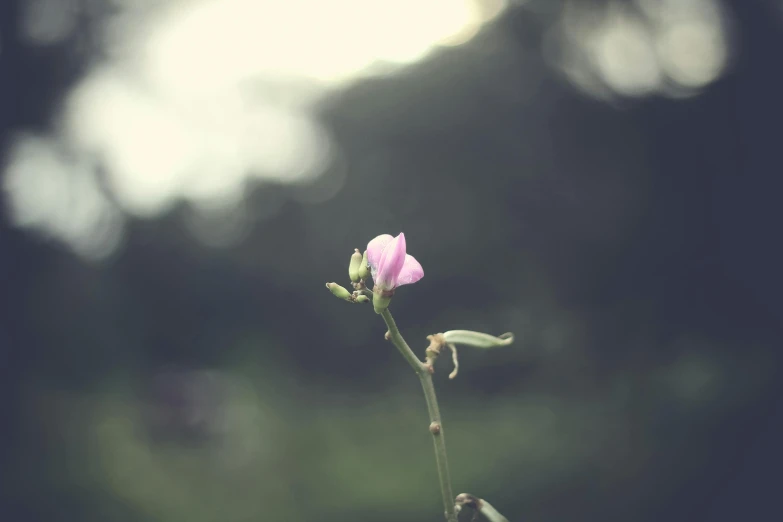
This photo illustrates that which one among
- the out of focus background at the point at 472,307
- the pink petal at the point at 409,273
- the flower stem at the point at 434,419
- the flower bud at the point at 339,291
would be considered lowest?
the flower stem at the point at 434,419

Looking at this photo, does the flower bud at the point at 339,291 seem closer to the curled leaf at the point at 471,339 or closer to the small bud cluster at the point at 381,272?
the small bud cluster at the point at 381,272

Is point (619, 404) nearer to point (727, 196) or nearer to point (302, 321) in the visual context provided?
point (727, 196)

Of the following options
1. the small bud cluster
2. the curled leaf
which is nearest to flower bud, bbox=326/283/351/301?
the small bud cluster

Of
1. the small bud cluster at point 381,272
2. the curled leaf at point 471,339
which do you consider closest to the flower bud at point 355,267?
the small bud cluster at point 381,272

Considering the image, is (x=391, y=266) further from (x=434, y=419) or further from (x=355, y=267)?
(x=434, y=419)

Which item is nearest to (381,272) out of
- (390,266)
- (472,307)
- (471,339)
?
(390,266)

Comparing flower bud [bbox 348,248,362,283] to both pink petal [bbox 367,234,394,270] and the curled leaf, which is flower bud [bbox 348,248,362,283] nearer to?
pink petal [bbox 367,234,394,270]
